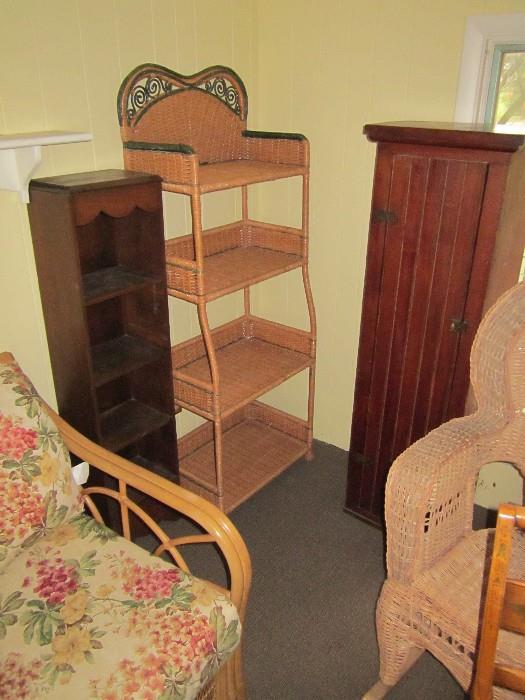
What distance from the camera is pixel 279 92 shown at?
7.98ft

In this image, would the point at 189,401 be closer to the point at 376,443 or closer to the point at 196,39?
the point at 376,443

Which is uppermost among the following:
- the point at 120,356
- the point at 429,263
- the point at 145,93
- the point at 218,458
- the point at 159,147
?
the point at 145,93

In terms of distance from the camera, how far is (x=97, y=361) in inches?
78.2

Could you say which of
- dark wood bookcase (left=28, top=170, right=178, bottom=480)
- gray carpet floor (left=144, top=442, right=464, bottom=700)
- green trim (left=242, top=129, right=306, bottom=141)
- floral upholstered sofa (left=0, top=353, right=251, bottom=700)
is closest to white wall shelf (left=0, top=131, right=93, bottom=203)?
dark wood bookcase (left=28, top=170, right=178, bottom=480)

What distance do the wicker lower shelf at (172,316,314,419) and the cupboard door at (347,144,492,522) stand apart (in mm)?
450

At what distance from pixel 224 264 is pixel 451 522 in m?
1.35

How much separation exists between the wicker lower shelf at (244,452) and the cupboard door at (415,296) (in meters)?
0.54

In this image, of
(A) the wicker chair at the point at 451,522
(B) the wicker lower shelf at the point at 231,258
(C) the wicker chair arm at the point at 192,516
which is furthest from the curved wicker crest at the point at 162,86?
(A) the wicker chair at the point at 451,522

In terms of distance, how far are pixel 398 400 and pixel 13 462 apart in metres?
1.28

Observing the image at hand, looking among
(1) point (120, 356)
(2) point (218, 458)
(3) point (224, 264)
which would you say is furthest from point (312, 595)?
(3) point (224, 264)

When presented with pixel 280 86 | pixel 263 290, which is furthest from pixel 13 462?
pixel 280 86

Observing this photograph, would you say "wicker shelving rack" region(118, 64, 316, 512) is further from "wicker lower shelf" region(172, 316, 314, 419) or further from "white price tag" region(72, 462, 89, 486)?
"white price tag" region(72, 462, 89, 486)

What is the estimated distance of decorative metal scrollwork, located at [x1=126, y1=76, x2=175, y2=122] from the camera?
197 centimetres

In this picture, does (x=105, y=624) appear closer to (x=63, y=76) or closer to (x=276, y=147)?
(x=63, y=76)
